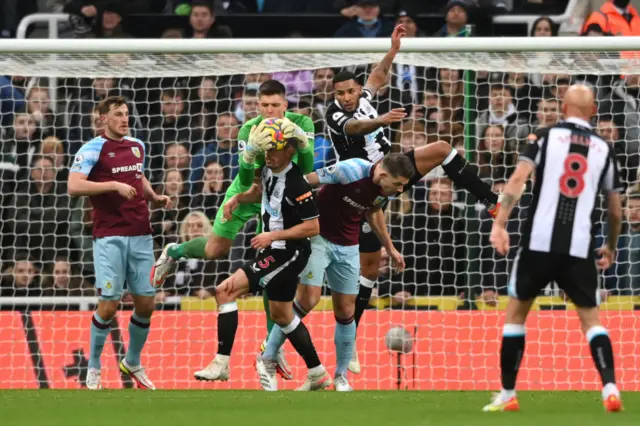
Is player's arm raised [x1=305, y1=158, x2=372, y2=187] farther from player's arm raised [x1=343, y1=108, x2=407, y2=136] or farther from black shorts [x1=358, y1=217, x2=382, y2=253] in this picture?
black shorts [x1=358, y1=217, x2=382, y2=253]

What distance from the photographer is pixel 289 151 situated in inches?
393

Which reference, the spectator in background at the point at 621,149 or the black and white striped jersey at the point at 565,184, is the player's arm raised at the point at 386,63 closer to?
the spectator in background at the point at 621,149

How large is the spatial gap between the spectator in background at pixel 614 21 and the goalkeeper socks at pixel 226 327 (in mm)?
5826

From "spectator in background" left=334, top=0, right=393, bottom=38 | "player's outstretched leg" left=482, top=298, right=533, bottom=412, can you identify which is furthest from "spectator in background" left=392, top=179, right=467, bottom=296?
"player's outstretched leg" left=482, top=298, right=533, bottom=412

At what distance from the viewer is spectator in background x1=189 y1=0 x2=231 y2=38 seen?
15109 mm

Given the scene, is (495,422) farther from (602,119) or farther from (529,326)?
(602,119)

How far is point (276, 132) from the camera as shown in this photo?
9789 mm

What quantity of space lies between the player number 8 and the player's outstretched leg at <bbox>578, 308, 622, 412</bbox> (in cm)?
71

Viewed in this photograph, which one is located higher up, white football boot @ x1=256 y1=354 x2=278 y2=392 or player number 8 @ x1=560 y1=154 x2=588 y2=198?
player number 8 @ x1=560 y1=154 x2=588 y2=198

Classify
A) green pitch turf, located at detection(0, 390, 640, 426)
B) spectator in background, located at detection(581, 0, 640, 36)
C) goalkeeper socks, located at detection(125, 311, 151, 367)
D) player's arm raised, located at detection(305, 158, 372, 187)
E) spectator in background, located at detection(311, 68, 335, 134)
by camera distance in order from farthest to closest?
spectator in background, located at detection(581, 0, 640, 36) < spectator in background, located at detection(311, 68, 335, 134) < goalkeeper socks, located at detection(125, 311, 151, 367) < player's arm raised, located at detection(305, 158, 372, 187) < green pitch turf, located at detection(0, 390, 640, 426)

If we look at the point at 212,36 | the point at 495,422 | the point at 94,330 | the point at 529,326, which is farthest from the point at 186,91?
the point at 495,422

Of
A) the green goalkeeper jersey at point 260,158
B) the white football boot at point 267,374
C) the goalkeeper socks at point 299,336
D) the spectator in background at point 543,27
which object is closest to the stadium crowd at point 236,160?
the spectator in background at point 543,27

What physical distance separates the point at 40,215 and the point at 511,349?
665 centimetres

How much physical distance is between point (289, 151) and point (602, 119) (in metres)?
4.18
